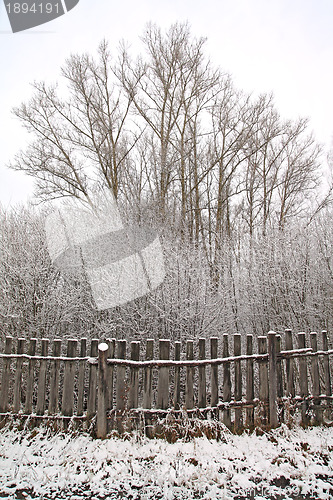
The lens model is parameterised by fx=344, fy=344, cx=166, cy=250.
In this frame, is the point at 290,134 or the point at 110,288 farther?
the point at 290,134

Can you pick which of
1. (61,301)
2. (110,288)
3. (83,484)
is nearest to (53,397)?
(83,484)

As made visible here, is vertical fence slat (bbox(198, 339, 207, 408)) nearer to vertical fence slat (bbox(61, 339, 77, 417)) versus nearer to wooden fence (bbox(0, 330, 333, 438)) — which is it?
wooden fence (bbox(0, 330, 333, 438))

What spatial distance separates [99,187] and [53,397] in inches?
535

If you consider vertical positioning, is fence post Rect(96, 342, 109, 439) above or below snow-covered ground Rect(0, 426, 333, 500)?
above

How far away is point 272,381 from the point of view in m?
4.72

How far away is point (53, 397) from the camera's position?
4527 mm

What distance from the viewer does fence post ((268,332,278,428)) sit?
4633mm

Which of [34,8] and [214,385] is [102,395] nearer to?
[214,385]

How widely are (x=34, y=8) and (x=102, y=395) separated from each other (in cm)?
567

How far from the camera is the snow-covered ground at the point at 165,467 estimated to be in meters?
3.26

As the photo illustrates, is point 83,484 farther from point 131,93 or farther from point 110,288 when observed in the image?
point 131,93

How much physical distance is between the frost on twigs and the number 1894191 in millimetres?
5249

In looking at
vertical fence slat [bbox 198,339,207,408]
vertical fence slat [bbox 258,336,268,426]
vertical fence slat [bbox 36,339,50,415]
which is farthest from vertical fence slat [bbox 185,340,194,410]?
vertical fence slat [bbox 36,339,50,415]

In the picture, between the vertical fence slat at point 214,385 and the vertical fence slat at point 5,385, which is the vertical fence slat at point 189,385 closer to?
the vertical fence slat at point 214,385
